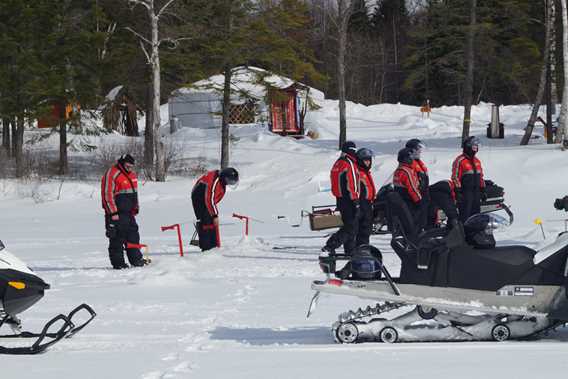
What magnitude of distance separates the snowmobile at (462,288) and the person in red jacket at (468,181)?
592 cm

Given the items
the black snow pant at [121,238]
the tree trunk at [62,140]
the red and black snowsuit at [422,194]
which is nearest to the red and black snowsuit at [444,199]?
the red and black snowsuit at [422,194]

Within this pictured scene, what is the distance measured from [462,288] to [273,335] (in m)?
1.47

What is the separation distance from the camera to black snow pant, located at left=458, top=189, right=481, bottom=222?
11.9 meters

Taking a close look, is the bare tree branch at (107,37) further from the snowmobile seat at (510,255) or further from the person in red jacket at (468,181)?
the snowmobile seat at (510,255)

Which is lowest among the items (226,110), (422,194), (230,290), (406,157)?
(230,290)

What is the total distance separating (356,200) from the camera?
10.8m

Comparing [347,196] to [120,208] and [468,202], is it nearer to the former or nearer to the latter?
[468,202]

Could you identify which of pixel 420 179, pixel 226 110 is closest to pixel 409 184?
pixel 420 179

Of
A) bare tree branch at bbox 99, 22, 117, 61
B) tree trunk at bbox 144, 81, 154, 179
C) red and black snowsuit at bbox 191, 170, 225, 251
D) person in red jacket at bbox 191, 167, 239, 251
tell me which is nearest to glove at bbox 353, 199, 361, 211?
person in red jacket at bbox 191, 167, 239, 251

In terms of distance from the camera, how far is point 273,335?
650cm

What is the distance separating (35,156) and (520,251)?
2749 cm

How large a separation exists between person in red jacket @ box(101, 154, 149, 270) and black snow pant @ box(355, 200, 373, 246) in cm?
271

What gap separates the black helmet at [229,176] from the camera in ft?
36.4

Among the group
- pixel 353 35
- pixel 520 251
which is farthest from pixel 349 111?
pixel 520 251
